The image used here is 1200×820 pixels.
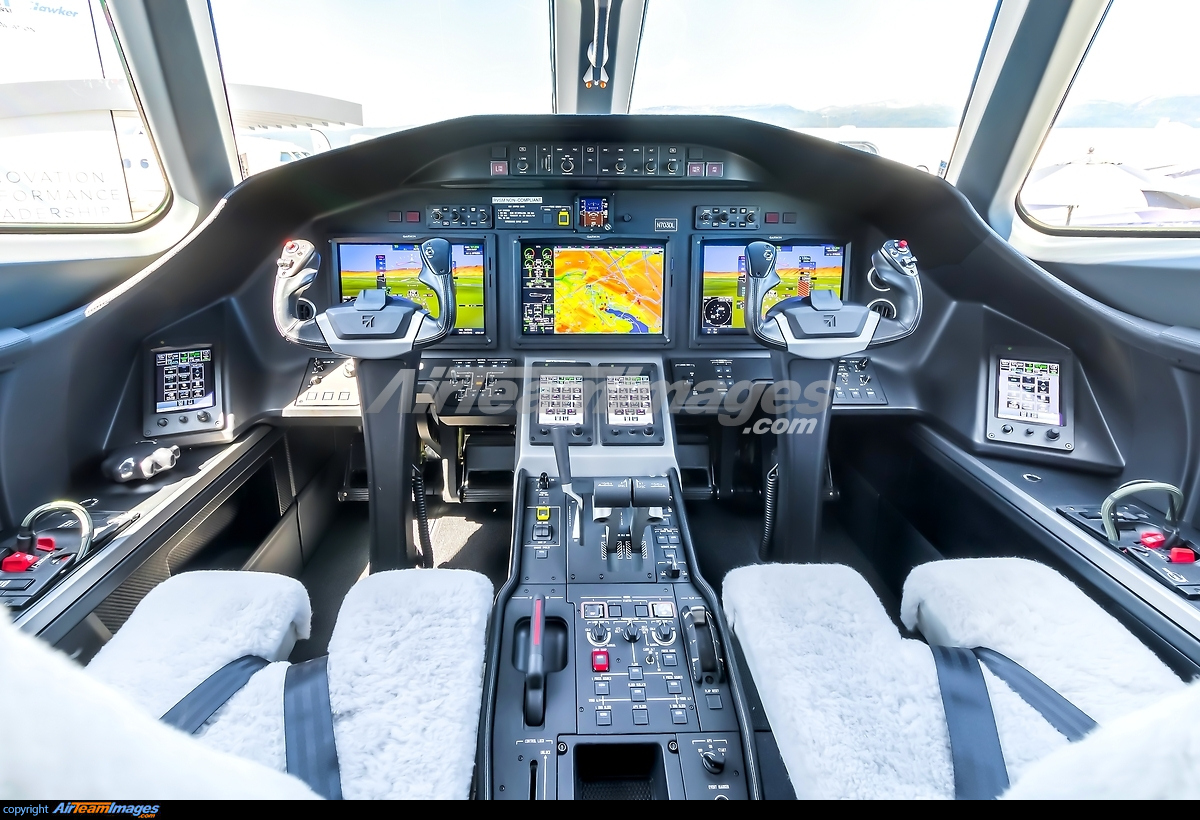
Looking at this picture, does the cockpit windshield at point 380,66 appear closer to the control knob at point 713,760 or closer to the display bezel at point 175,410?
the display bezel at point 175,410

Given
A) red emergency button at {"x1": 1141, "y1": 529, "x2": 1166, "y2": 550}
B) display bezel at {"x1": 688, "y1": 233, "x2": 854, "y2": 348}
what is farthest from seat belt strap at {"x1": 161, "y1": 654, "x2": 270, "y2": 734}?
display bezel at {"x1": 688, "y1": 233, "x2": 854, "y2": 348}

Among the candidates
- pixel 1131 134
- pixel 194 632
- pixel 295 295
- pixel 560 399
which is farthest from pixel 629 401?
pixel 1131 134

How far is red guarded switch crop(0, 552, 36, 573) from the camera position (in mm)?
1188

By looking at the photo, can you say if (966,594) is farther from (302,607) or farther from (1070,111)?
(1070,111)

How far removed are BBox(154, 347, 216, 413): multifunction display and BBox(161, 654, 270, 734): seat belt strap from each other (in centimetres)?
133

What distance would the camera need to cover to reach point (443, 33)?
236 cm

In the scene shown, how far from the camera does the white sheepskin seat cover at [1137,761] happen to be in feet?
1.05

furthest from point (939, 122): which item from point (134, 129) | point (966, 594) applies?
point (134, 129)

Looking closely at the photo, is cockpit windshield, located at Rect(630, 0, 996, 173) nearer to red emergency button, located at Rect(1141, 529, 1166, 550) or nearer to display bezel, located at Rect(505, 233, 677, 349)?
display bezel, located at Rect(505, 233, 677, 349)

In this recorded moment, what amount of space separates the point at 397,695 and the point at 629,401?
1491 mm

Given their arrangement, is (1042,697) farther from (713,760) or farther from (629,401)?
(629,401)

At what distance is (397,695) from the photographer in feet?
2.85

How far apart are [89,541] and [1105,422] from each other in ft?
8.65

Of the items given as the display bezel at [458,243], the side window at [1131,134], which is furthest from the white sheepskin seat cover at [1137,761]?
the display bezel at [458,243]
